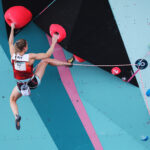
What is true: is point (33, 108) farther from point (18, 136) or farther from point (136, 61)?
point (136, 61)

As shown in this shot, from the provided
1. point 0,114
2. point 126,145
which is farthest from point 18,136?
point 126,145

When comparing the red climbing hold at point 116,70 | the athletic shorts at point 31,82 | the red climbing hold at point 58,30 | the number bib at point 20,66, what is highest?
the red climbing hold at point 58,30

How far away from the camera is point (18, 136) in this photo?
2693mm

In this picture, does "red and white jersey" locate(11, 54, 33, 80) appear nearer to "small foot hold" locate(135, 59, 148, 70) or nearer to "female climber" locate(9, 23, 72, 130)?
"female climber" locate(9, 23, 72, 130)

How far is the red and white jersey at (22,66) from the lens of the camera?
2.03 meters

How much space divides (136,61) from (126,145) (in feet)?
3.34

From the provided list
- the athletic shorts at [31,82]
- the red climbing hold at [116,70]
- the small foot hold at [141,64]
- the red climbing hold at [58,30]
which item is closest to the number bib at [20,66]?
the athletic shorts at [31,82]

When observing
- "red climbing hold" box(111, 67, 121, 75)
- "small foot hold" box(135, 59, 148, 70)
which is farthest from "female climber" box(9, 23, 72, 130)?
"small foot hold" box(135, 59, 148, 70)

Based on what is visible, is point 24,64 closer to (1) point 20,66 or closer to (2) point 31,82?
(1) point 20,66

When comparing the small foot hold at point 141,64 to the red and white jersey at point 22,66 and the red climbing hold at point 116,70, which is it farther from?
the red and white jersey at point 22,66

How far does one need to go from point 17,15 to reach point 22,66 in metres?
0.54

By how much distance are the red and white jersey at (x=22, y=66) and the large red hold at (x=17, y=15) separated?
413 mm

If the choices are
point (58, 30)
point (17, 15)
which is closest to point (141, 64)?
point (58, 30)

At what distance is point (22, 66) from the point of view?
206 cm
